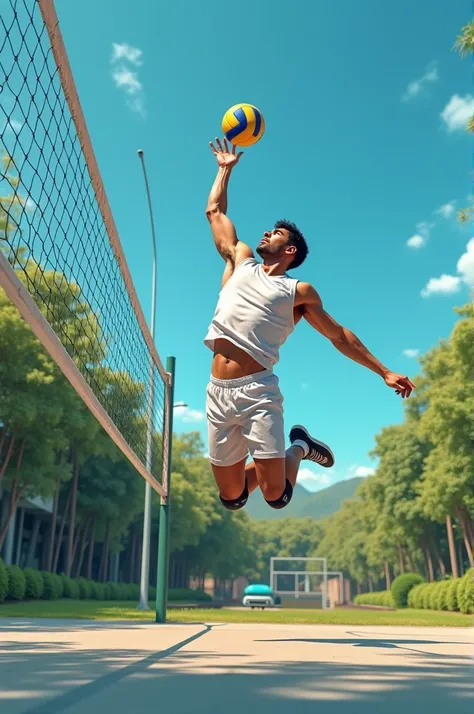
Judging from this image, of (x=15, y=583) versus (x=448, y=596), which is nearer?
(x=15, y=583)

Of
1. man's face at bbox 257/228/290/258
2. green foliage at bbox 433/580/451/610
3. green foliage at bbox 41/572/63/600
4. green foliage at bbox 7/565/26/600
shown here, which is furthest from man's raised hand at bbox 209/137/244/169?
green foliage at bbox 433/580/451/610

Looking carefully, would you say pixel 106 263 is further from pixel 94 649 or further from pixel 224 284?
A: pixel 94 649

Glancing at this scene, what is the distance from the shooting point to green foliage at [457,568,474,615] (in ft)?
81.1

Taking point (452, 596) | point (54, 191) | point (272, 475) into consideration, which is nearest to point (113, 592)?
point (452, 596)

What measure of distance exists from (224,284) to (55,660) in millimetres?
2814

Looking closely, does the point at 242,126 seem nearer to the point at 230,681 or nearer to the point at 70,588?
the point at 230,681

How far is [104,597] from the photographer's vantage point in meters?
34.1

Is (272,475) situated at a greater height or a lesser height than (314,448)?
lesser

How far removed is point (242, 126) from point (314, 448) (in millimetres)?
2982

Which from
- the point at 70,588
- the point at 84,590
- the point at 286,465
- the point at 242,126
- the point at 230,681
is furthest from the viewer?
the point at 84,590

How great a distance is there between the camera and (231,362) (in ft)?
17.0

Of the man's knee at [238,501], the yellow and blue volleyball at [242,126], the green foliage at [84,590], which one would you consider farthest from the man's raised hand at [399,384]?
the green foliage at [84,590]

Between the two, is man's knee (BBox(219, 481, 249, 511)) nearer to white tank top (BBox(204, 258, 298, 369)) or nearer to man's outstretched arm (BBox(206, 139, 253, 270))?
white tank top (BBox(204, 258, 298, 369))

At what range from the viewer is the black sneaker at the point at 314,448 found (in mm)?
6316
